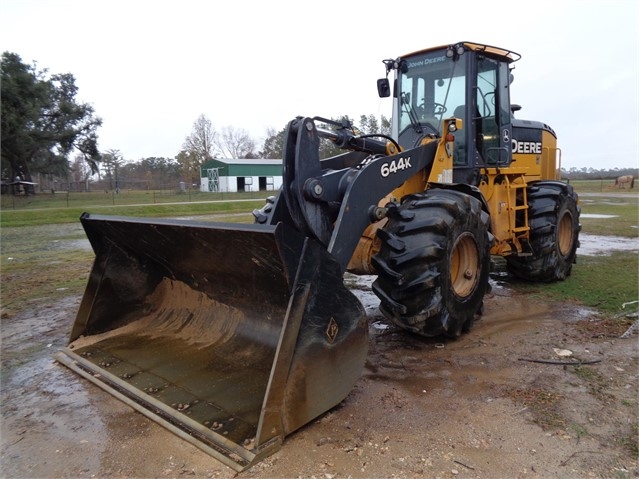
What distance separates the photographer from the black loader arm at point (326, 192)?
3.84m

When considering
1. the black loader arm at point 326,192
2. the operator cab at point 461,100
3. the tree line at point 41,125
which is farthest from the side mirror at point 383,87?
the tree line at point 41,125

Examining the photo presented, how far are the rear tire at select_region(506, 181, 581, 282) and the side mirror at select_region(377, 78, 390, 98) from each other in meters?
2.49

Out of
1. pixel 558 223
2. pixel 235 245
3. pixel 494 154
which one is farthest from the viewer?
pixel 558 223

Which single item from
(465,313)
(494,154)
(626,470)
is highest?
(494,154)

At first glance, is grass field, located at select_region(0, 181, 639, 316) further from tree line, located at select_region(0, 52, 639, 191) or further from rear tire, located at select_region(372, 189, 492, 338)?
tree line, located at select_region(0, 52, 639, 191)

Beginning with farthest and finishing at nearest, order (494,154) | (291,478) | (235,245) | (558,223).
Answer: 1. (558,223)
2. (494,154)
3. (235,245)
4. (291,478)

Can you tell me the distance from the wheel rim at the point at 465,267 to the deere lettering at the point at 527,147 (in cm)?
264

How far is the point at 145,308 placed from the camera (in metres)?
4.64

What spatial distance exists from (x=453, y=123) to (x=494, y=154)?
125cm

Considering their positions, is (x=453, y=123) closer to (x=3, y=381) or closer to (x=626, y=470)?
(x=626, y=470)

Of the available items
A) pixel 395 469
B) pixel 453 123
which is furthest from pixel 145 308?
pixel 453 123

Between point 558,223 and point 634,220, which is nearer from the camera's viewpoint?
point 558,223

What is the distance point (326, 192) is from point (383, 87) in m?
2.56

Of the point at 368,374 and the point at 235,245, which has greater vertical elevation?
the point at 235,245
